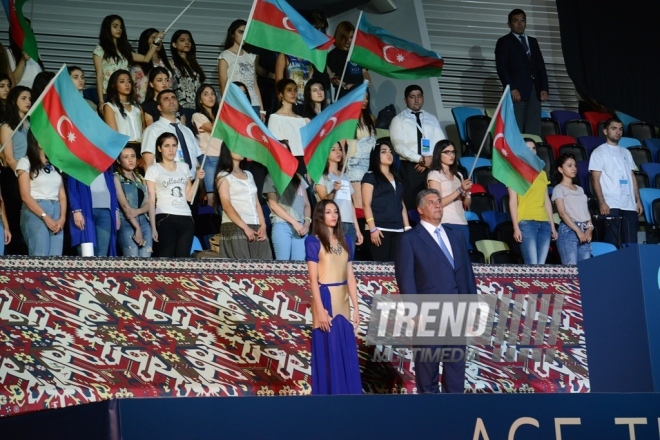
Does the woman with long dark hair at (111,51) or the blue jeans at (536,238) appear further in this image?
the woman with long dark hair at (111,51)

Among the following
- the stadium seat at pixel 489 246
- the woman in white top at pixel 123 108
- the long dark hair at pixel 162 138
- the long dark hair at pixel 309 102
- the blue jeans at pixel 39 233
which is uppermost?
the long dark hair at pixel 309 102

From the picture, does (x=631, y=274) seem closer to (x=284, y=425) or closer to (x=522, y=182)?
(x=284, y=425)

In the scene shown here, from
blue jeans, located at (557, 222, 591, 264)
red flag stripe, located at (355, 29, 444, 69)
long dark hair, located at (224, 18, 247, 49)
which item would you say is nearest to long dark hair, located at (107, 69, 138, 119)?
long dark hair, located at (224, 18, 247, 49)

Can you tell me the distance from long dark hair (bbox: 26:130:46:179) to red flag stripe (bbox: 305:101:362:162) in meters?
2.09

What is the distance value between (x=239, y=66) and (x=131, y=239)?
2904 mm

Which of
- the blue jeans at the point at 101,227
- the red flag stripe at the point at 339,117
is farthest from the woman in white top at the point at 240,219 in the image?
the blue jeans at the point at 101,227

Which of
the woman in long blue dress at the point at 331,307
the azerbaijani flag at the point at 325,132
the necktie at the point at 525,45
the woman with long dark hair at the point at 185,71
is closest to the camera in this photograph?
the woman in long blue dress at the point at 331,307

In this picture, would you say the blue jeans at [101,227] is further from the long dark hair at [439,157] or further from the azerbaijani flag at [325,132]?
the long dark hair at [439,157]

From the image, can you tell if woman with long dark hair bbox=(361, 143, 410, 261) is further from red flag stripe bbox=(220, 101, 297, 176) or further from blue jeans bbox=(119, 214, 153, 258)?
blue jeans bbox=(119, 214, 153, 258)

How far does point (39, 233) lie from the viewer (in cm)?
827

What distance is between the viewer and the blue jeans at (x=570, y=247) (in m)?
10.1

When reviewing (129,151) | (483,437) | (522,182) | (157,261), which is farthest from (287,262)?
(483,437)

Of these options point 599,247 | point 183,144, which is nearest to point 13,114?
point 183,144

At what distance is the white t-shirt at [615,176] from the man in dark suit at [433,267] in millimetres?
3895
